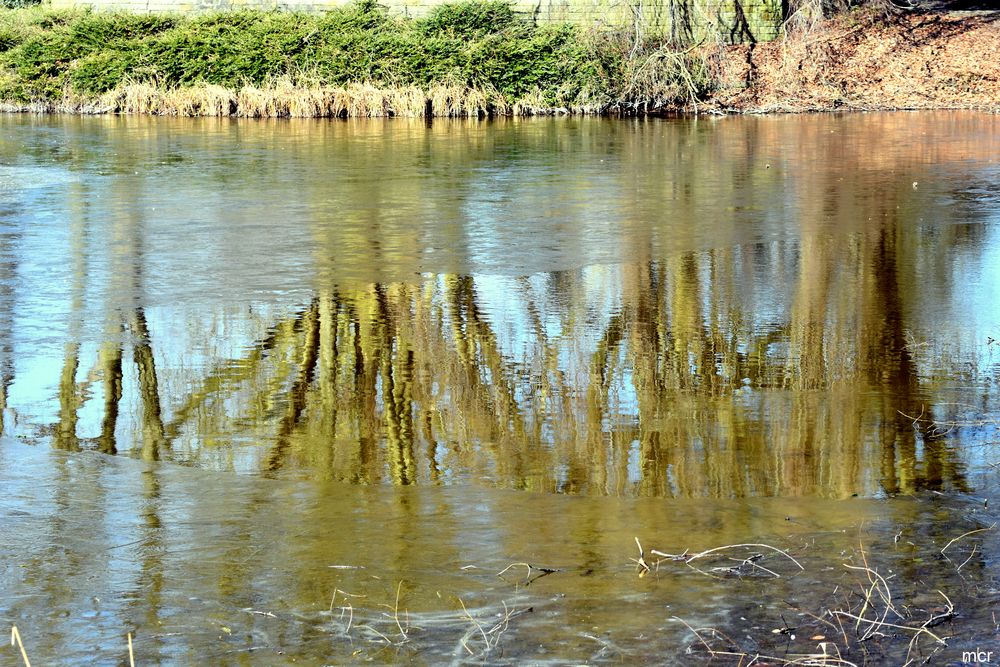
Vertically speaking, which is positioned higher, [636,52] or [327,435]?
[636,52]

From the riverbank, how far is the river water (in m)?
19.0

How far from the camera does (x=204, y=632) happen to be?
14.9ft

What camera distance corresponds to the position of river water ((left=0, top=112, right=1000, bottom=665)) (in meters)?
4.63

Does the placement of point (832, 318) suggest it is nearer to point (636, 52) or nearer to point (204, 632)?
point (204, 632)

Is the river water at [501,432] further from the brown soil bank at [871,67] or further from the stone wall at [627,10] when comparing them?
the stone wall at [627,10]

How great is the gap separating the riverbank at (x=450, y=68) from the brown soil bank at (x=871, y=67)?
0.18ft

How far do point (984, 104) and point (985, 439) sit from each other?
2890 centimetres

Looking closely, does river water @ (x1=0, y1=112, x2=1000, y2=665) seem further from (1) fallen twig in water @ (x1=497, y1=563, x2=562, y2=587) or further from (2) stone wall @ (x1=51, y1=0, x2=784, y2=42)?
(2) stone wall @ (x1=51, y1=0, x2=784, y2=42)

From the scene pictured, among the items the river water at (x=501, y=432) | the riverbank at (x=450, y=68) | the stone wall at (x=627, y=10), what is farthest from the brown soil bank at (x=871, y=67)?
the river water at (x=501, y=432)

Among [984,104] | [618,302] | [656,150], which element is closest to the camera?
[618,302]

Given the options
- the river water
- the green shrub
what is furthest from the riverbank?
the river water

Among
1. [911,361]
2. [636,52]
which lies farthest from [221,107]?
[911,361]

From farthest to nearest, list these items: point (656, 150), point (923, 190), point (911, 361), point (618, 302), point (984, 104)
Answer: point (984, 104) < point (656, 150) < point (923, 190) < point (618, 302) < point (911, 361)

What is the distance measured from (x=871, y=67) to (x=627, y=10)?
6.86 meters
